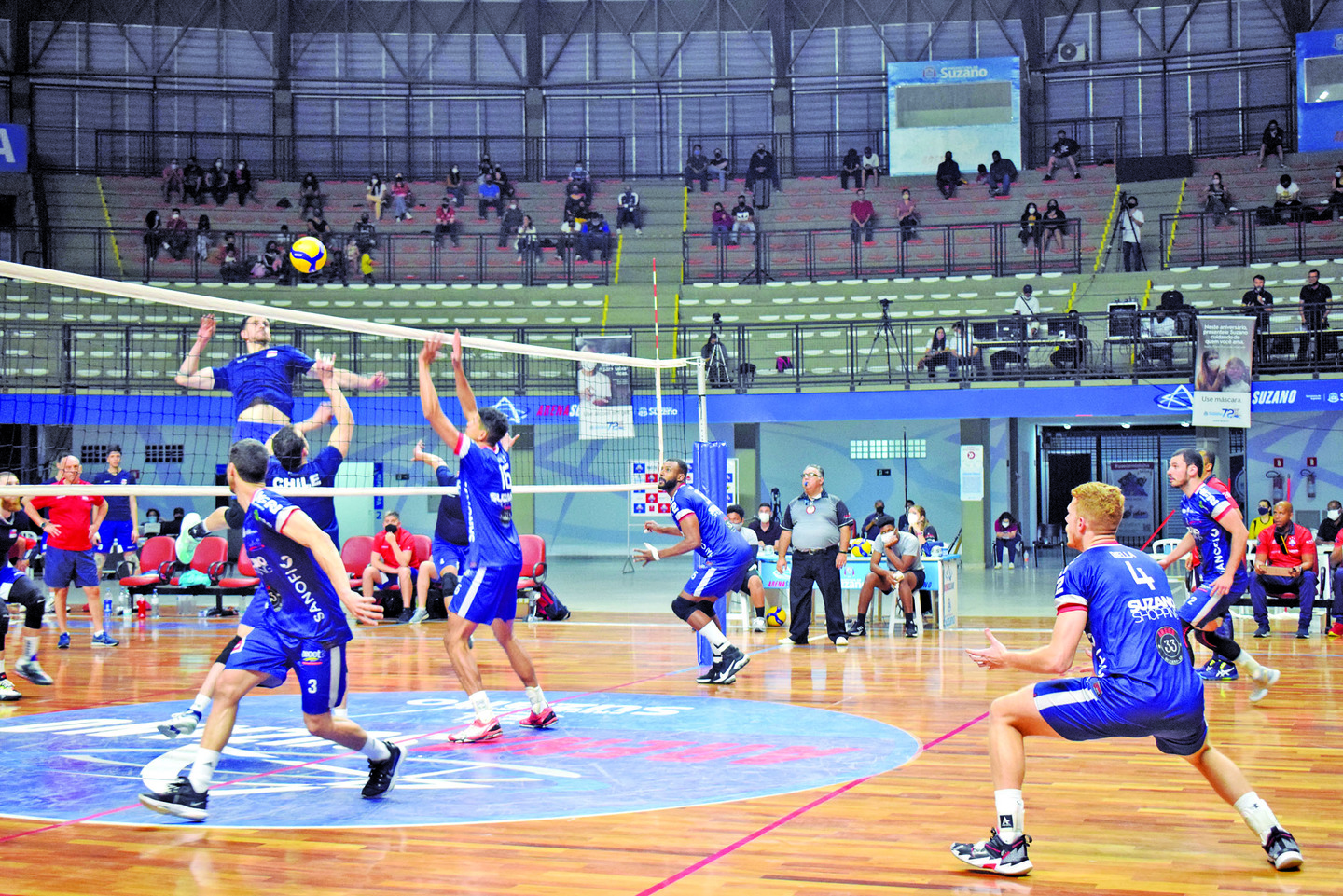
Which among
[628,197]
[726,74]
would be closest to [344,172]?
[628,197]

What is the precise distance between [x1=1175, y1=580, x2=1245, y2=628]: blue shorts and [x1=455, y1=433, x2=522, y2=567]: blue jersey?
4.40 metres

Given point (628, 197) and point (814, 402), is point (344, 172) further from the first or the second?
point (814, 402)

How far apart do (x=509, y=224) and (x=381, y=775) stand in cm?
2135

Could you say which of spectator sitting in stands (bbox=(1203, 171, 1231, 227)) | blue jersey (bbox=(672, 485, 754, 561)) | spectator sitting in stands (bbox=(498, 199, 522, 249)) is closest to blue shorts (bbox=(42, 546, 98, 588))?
blue jersey (bbox=(672, 485, 754, 561))

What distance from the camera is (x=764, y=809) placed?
5.22 meters

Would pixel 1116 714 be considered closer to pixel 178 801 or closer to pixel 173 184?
pixel 178 801

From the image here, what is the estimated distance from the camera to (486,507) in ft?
22.5

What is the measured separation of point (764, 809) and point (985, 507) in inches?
718

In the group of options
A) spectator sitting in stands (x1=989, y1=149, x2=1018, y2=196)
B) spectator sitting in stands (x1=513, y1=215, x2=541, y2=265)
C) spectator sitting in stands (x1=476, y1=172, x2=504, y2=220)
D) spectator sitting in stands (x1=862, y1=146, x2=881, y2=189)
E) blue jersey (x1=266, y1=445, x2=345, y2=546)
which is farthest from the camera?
spectator sitting in stands (x1=862, y1=146, x2=881, y2=189)

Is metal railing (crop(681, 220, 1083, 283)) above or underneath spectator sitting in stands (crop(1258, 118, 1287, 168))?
underneath

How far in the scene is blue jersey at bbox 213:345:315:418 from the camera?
7016 mm

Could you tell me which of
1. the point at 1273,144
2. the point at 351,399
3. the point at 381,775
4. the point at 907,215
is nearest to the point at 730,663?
the point at 381,775

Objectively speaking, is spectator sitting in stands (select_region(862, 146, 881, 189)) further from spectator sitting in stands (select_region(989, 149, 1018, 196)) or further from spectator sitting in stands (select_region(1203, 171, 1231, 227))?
spectator sitting in stands (select_region(1203, 171, 1231, 227))

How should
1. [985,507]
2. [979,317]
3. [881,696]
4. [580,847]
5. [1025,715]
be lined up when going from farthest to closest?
[985,507] < [979,317] < [881,696] < [580,847] < [1025,715]
